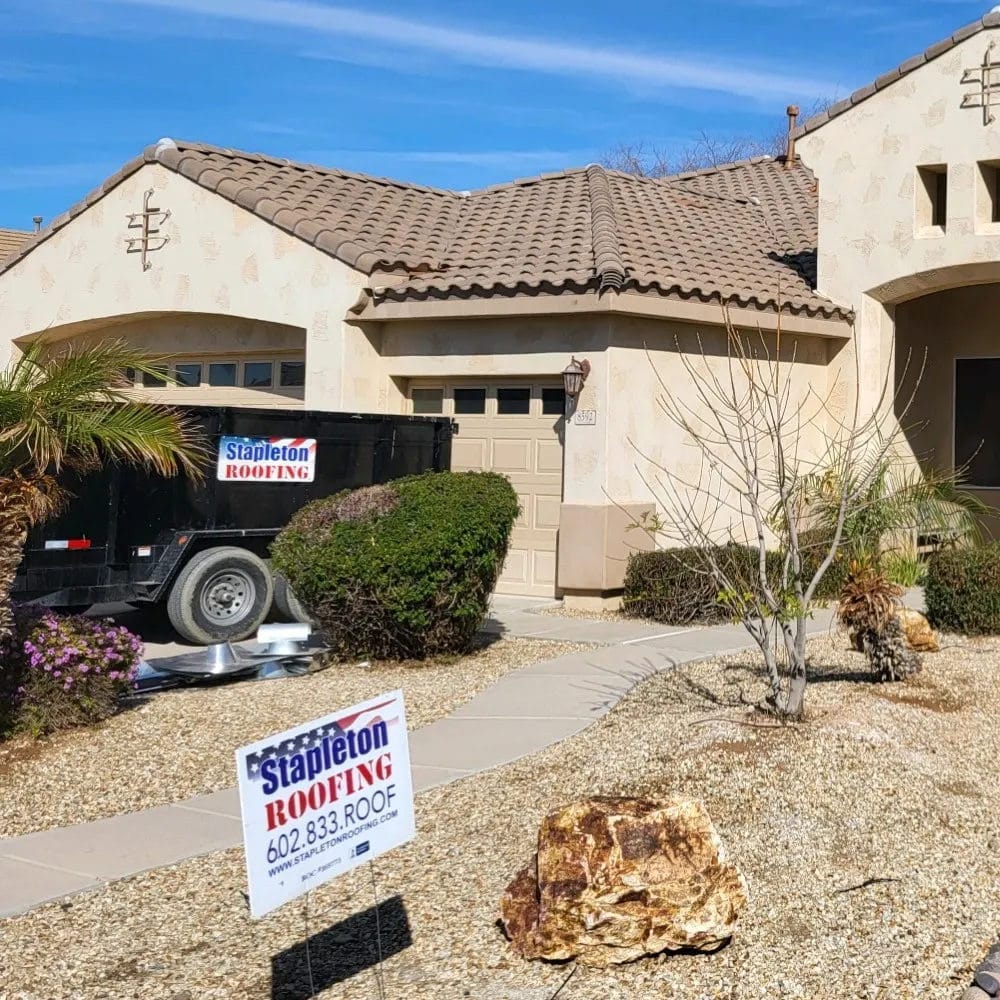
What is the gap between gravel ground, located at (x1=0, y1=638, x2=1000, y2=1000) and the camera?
5.12 m

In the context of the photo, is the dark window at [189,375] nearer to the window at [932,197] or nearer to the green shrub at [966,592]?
the window at [932,197]

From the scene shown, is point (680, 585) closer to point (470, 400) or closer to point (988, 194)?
point (470, 400)

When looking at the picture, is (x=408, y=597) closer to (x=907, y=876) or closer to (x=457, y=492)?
(x=457, y=492)

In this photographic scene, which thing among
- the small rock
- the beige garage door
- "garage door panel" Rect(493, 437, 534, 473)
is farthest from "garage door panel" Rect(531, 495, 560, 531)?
the small rock

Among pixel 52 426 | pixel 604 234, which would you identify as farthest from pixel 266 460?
pixel 604 234

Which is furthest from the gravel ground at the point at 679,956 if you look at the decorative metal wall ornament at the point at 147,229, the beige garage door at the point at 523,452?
the decorative metal wall ornament at the point at 147,229

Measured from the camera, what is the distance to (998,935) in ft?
17.6

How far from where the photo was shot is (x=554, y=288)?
47.4 ft

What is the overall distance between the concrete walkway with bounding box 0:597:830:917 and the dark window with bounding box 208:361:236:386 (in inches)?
228

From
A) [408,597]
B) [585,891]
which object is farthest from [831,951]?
[408,597]

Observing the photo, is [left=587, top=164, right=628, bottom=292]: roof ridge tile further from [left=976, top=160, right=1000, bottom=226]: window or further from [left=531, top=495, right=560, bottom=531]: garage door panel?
[left=976, top=160, right=1000, bottom=226]: window

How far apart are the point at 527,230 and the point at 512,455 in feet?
11.2

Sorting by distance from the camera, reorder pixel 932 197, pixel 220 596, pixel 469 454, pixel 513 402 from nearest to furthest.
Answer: pixel 220 596
pixel 513 402
pixel 469 454
pixel 932 197

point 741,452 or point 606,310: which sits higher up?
point 606,310
